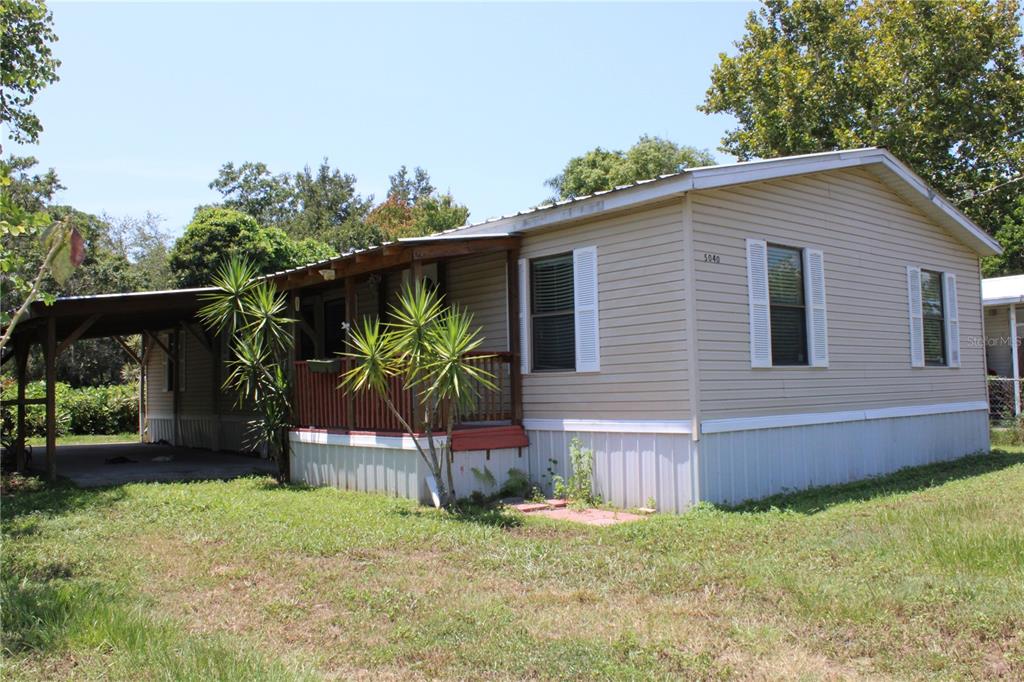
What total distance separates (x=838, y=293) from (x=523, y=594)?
6.72 meters

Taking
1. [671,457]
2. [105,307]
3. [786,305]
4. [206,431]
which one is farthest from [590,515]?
[206,431]

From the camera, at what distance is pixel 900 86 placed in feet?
68.6

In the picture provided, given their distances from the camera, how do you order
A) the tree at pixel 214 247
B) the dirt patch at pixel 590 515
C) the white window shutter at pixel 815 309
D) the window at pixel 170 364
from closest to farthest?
the dirt patch at pixel 590 515, the white window shutter at pixel 815 309, the window at pixel 170 364, the tree at pixel 214 247

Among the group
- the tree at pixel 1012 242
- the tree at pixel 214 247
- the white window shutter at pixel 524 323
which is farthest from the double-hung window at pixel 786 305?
the tree at pixel 214 247


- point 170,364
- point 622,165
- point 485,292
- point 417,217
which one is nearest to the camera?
point 485,292

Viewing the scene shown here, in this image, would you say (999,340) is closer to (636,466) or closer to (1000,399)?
(1000,399)

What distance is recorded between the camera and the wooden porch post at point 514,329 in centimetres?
1012

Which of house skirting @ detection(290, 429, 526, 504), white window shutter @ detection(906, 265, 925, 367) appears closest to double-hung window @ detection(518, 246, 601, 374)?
house skirting @ detection(290, 429, 526, 504)

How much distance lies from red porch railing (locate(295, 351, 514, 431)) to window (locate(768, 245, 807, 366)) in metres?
3.19

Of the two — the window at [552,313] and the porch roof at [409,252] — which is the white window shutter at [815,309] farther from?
the porch roof at [409,252]

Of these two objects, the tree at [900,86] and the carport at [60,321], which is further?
the tree at [900,86]

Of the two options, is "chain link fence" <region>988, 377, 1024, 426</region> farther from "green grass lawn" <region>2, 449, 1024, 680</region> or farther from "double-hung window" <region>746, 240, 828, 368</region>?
"green grass lawn" <region>2, 449, 1024, 680</region>

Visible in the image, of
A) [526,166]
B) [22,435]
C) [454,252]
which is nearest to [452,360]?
[454,252]

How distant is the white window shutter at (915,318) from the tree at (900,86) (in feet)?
32.7
